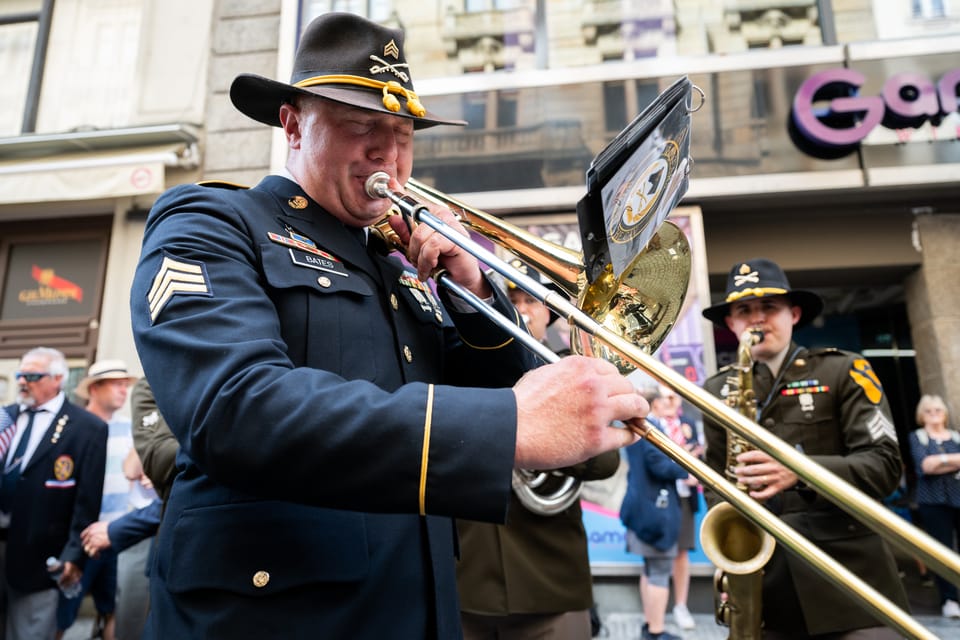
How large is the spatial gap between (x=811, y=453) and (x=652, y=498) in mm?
2781

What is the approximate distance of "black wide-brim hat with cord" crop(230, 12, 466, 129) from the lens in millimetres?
1682

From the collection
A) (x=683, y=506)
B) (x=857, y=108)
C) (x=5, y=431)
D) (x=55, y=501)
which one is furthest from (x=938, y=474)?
(x=5, y=431)

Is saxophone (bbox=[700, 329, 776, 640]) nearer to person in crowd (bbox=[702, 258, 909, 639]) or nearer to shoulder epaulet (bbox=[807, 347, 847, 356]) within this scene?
person in crowd (bbox=[702, 258, 909, 639])

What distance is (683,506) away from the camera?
6.09m

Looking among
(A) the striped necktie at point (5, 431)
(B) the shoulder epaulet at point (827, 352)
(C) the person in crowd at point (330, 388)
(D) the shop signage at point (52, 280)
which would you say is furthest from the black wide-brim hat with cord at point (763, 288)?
(D) the shop signage at point (52, 280)

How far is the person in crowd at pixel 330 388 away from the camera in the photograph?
3.34ft

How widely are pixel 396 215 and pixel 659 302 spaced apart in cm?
77

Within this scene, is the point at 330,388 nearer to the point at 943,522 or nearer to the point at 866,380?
the point at 866,380

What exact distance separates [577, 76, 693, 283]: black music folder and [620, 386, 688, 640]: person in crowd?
4472mm

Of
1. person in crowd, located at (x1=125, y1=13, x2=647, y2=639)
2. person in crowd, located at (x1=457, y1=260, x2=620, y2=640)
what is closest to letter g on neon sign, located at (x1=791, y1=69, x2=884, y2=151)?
person in crowd, located at (x1=457, y1=260, x2=620, y2=640)

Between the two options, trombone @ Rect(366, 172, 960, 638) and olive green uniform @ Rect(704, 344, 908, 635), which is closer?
trombone @ Rect(366, 172, 960, 638)

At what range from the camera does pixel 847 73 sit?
708cm

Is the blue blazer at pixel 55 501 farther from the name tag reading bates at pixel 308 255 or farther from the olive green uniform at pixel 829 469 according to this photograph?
the olive green uniform at pixel 829 469

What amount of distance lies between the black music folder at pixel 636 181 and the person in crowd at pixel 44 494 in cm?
455
